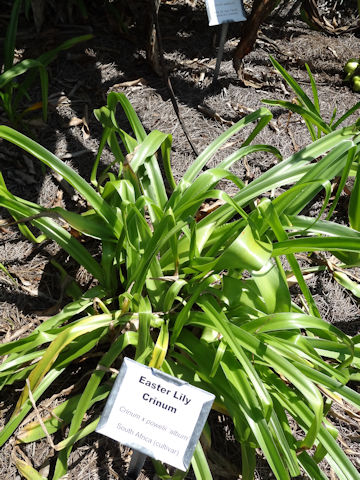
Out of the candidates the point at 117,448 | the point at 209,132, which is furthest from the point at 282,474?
the point at 209,132

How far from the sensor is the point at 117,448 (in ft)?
4.55

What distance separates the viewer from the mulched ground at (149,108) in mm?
1463

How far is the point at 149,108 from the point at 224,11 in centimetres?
51

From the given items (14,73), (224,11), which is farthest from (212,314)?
(224,11)

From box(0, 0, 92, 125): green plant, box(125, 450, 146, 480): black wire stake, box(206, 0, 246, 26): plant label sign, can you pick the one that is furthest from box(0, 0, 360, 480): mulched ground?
box(206, 0, 246, 26): plant label sign

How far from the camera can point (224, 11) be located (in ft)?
6.72

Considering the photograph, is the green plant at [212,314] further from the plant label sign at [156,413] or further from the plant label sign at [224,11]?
the plant label sign at [224,11]

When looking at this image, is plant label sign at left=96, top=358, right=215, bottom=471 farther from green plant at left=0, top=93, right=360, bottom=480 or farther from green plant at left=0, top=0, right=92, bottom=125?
green plant at left=0, top=0, right=92, bottom=125

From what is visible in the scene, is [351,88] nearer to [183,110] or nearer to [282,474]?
[183,110]

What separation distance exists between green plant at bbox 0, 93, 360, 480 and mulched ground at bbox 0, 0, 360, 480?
5.5 inches

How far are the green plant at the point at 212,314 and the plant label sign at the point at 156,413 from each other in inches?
6.6

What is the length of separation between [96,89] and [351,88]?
4.28 ft

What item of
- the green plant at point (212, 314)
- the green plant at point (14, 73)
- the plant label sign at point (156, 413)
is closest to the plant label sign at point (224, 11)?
the green plant at point (14, 73)

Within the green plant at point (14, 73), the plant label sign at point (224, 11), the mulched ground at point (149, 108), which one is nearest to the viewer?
the mulched ground at point (149, 108)
